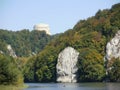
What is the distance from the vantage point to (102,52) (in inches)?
6540

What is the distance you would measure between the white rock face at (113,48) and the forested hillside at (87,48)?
1.92 meters

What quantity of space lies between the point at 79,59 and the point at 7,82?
6841cm

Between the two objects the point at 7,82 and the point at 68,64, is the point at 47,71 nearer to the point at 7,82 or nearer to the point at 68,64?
the point at 68,64

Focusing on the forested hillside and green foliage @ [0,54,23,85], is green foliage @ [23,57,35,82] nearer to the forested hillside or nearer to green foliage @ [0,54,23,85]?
the forested hillside

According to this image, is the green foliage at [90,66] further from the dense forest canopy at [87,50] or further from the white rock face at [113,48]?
the white rock face at [113,48]

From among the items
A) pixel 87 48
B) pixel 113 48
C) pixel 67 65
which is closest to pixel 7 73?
pixel 87 48

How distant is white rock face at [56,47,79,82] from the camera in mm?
167000

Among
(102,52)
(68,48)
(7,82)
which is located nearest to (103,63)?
(102,52)

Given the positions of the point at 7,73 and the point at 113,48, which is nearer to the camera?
the point at 7,73

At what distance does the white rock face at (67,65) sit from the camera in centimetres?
16700

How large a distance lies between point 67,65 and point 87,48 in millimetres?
9767

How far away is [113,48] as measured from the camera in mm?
164500

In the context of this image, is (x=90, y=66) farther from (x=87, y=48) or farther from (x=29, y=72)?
(x=29, y=72)

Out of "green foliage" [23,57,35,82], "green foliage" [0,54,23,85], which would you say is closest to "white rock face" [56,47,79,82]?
"green foliage" [23,57,35,82]
